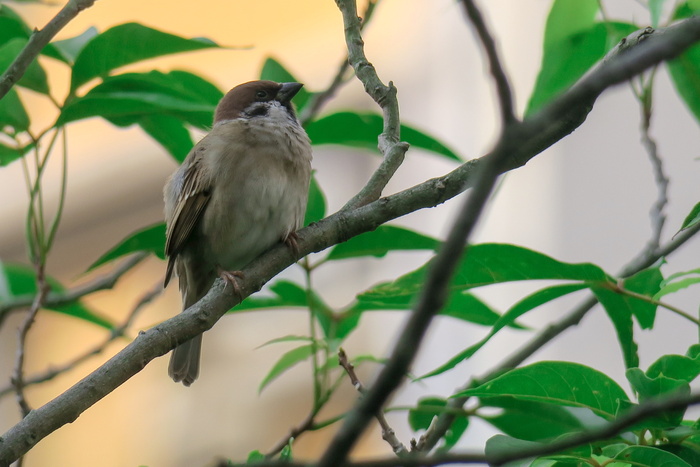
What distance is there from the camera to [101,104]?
220cm

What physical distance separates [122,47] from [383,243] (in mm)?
772

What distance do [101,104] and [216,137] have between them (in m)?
0.94

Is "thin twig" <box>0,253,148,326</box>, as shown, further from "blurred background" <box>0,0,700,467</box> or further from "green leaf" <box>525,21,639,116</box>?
"blurred background" <box>0,0,700,467</box>

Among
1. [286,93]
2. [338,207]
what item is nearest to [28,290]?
[286,93]

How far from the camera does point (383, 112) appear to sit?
2.12 meters

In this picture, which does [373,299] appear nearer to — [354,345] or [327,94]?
[327,94]

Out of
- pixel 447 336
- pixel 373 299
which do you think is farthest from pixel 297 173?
pixel 447 336

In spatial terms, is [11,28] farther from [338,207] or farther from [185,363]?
[338,207]

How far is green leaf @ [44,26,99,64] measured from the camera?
232 centimetres

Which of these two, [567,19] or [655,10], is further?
[567,19]

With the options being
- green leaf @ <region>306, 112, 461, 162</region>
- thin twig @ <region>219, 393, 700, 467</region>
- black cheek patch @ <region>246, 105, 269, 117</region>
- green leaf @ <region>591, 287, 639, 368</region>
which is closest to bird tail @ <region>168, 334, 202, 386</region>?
black cheek patch @ <region>246, 105, 269, 117</region>

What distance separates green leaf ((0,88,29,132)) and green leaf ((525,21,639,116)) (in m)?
1.25

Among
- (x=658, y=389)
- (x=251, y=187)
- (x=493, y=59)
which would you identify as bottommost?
(x=658, y=389)

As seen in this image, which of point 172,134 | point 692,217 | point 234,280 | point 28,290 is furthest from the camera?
point 28,290
